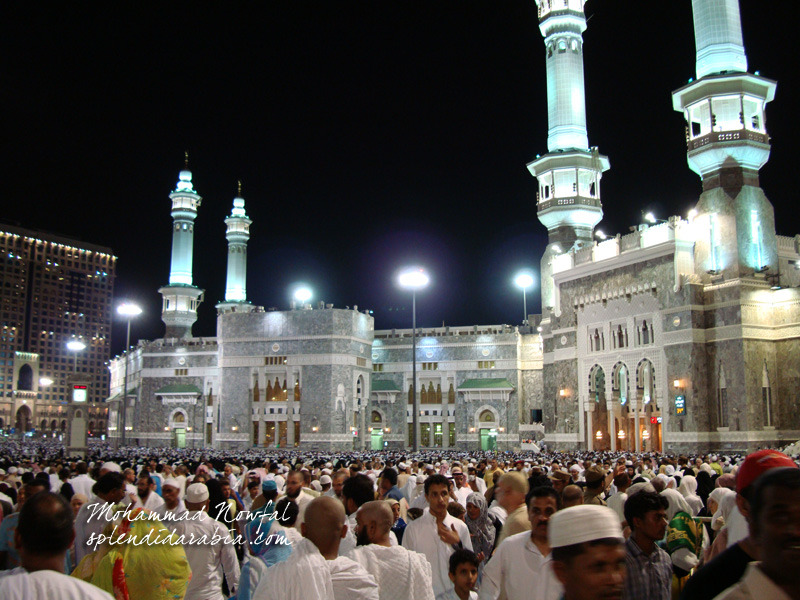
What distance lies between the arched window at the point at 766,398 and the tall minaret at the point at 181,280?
3866 cm

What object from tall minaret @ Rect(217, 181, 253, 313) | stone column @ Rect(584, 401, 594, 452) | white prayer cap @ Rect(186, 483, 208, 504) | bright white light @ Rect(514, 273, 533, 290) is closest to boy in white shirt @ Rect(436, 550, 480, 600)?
white prayer cap @ Rect(186, 483, 208, 504)

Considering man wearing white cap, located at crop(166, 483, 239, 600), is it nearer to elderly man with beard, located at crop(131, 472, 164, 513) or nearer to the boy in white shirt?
the boy in white shirt

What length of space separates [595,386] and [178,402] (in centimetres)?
2763

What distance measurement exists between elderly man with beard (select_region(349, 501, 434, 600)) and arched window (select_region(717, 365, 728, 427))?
2841 cm

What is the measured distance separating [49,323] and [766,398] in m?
90.8

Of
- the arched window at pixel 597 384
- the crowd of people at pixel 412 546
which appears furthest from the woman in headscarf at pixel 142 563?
the arched window at pixel 597 384

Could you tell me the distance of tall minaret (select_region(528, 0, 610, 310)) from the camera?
40.1 m

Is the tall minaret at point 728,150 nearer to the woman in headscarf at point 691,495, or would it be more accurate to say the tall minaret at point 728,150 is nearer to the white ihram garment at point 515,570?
the woman in headscarf at point 691,495

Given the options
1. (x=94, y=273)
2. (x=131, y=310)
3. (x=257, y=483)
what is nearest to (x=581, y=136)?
(x=131, y=310)

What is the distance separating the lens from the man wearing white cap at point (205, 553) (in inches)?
198

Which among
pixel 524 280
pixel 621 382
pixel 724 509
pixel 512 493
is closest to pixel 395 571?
pixel 512 493

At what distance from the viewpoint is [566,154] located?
39.7m

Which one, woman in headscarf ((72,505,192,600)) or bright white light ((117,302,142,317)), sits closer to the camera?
woman in headscarf ((72,505,192,600))

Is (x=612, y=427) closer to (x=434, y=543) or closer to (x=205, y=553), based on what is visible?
(x=434, y=543)
